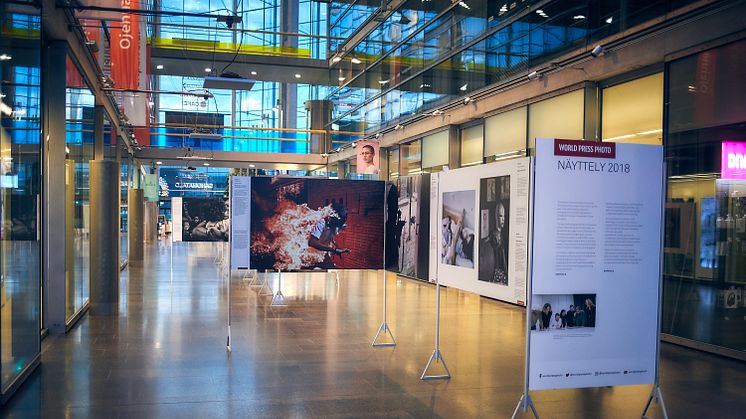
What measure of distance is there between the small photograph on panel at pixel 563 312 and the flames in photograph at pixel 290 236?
4595mm

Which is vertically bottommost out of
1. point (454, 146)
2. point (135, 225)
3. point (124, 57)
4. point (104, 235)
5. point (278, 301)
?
point (278, 301)

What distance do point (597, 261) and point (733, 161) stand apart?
4227 mm

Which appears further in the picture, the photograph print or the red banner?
the red banner

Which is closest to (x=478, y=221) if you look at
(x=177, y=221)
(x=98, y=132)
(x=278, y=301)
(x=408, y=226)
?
(x=408, y=226)

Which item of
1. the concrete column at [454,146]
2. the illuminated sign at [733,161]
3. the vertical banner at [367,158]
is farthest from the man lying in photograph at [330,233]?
the vertical banner at [367,158]

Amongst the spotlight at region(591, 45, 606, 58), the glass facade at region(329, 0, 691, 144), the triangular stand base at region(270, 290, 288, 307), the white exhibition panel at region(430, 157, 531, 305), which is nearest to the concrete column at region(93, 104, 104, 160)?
the triangular stand base at region(270, 290, 288, 307)

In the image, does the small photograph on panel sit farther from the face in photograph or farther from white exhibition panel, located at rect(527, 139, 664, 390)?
the face in photograph

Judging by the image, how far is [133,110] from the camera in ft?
52.3

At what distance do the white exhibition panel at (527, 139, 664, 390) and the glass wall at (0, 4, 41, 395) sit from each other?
485 centimetres

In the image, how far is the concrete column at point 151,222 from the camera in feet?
134

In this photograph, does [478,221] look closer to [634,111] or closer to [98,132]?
[634,111]

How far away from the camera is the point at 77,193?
11641mm

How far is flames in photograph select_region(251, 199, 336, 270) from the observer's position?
31.1 feet

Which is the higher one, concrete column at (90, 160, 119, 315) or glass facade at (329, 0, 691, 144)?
glass facade at (329, 0, 691, 144)
